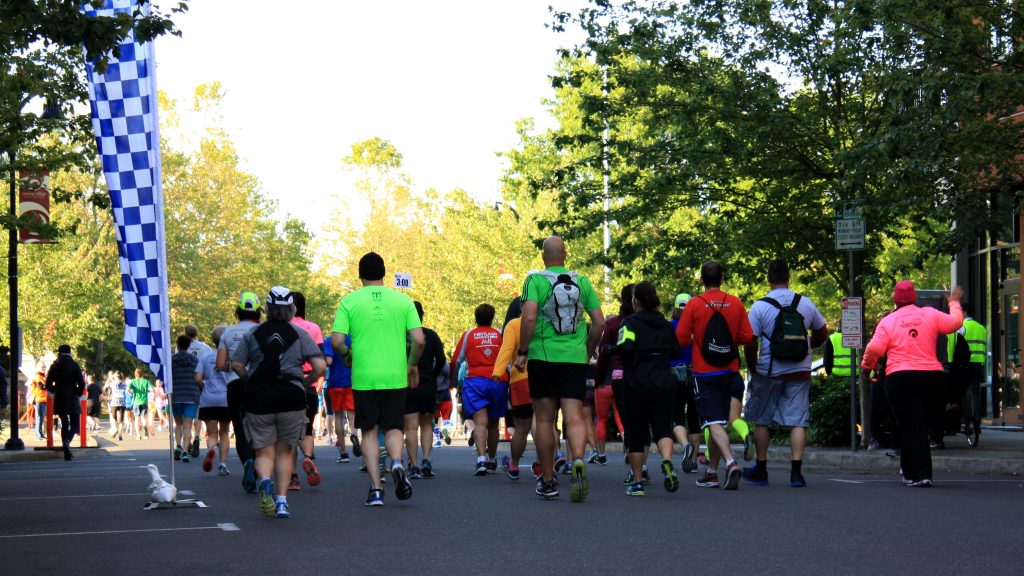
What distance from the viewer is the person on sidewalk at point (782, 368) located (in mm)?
12398

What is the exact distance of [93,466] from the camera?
20188 mm

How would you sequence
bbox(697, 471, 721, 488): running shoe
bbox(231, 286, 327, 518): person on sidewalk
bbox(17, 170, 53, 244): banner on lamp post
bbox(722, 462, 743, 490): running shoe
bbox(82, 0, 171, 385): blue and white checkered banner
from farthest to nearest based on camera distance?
bbox(17, 170, 53, 244): banner on lamp post → bbox(697, 471, 721, 488): running shoe → bbox(722, 462, 743, 490): running shoe → bbox(82, 0, 171, 385): blue and white checkered banner → bbox(231, 286, 327, 518): person on sidewalk

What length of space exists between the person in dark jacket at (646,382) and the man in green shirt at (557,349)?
0.65 m

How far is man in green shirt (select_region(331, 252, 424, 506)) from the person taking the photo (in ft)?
34.9

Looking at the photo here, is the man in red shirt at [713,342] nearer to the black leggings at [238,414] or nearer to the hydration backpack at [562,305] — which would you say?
the hydration backpack at [562,305]

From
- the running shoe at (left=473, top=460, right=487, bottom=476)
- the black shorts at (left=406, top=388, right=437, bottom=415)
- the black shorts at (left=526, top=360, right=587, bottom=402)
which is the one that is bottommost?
the running shoe at (left=473, top=460, right=487, bottom=476)

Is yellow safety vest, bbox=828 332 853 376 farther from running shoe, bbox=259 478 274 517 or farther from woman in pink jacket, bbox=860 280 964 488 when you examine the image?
running shoe, bbox=259 478 274 517

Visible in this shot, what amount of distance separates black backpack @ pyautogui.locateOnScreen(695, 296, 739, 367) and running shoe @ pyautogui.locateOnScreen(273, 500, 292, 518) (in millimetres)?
4094

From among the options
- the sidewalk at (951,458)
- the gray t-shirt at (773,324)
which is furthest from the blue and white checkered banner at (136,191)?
the sidewalk at (951,458)

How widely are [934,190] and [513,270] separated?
1210 inches

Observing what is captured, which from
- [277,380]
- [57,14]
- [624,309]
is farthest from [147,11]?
[624,309]

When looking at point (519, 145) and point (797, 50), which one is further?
point (519, 145)

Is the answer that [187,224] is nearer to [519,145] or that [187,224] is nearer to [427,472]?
[519,145]

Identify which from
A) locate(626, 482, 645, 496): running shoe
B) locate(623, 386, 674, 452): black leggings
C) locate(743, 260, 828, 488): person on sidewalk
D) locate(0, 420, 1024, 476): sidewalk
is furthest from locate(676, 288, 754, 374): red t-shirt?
locate(0, 420, 1024, 476): sidewalk
